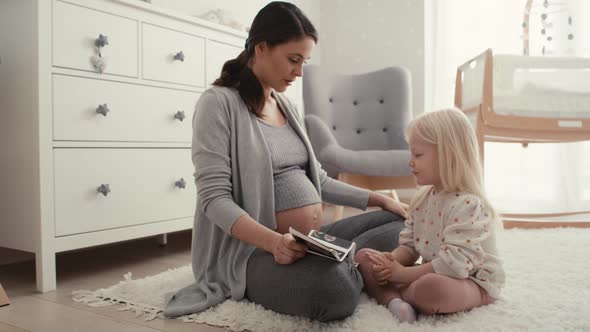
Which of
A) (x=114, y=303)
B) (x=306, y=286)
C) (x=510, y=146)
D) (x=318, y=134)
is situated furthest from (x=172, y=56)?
(x=510, y=146)

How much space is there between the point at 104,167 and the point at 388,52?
259 cm

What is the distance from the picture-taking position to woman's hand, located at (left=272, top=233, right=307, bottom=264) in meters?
1.00

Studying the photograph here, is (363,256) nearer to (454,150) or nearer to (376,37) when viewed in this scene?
(454,150)

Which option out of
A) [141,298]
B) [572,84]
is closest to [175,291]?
[141,298]

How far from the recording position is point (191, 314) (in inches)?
45.6

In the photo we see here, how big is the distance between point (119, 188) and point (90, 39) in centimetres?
47

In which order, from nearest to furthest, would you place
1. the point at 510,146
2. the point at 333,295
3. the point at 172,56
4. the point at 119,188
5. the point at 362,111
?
the point at 333,295
the point at 119,188
the point at 172,56
the point at 362,111
the point at 510,146

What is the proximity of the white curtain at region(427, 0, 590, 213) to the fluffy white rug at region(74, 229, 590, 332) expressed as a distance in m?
1.77

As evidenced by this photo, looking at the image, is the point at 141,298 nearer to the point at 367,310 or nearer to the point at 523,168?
the point at 367,310

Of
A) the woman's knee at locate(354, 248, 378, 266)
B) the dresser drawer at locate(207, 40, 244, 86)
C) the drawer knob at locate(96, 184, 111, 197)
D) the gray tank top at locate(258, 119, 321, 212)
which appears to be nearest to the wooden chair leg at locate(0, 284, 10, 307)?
the drawer knob at locate(96, 184, 111, 197)

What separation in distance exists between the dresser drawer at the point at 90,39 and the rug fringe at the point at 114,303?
25.9 inches

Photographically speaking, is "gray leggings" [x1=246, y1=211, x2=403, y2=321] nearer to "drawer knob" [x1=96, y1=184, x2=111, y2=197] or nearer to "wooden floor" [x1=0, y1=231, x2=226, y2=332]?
"wooden floor" [x1=0, y1=231, x2=226, y2=332]

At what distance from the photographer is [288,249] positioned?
1.00 metres

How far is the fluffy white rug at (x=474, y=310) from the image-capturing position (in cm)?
103
